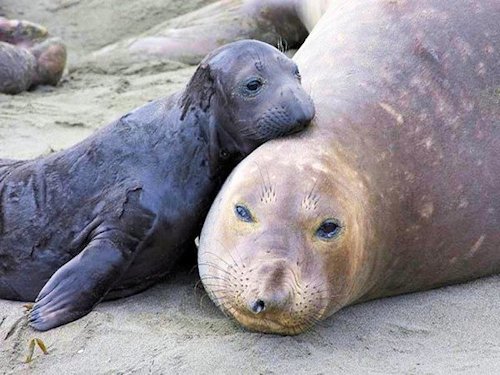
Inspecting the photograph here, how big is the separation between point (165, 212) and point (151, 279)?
11.6 inches

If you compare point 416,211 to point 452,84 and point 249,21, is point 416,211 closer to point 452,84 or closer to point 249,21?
point 452,84

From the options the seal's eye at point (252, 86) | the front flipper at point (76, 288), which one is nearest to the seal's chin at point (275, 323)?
the front flipper at point (76, 288)

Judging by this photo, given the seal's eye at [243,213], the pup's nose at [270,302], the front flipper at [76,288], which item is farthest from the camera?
the front flipper at [76,288]

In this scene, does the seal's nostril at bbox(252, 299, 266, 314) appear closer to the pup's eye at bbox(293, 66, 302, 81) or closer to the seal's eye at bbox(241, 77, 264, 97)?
the seal's eye at bbox(241, 77, 264, 97)

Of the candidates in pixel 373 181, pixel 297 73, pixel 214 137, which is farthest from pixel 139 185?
pixel 373 181

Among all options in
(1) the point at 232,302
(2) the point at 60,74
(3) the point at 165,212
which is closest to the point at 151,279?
(3) the point at 165,212

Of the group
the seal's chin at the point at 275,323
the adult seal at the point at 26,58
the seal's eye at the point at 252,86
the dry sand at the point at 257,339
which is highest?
the seal's eye at the point at 252,86

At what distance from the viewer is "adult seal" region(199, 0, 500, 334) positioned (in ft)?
13.4

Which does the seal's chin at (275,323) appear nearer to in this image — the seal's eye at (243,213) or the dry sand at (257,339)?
the dry sand at (257,339)

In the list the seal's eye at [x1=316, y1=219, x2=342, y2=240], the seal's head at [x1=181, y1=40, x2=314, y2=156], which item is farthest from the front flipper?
the seal's eye at [x1=316, y1=219, x2=342, y2=240]

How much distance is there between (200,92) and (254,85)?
0.28 meters

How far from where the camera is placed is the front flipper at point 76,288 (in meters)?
4.38

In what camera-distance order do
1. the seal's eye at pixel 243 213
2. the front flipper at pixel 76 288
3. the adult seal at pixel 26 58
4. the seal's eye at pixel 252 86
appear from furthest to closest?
the adult seal at pixel 26 58 → the seal's eye at pixel 252 86 → the front flipper at pixel 76 288 → the seal's eye at pixel 243 213

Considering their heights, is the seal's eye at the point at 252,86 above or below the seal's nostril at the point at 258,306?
above
